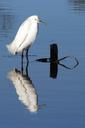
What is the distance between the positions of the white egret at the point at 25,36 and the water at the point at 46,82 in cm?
26

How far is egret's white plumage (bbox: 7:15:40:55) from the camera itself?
60.5ft

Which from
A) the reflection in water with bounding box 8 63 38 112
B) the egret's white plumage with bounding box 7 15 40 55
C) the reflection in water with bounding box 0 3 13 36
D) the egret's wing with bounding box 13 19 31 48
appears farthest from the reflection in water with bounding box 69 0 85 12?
the reflection in water with bounding box 8 63 38 112

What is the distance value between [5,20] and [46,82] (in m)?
12.4

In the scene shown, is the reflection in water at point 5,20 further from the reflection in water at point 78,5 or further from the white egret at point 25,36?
the white egret at point 25,36

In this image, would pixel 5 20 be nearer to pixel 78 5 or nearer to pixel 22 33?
pixel 78 5

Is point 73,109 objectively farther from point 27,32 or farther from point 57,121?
point 27,32

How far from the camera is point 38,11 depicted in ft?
95.3

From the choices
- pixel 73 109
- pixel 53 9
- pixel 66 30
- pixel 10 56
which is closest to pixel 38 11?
pixel 53 9

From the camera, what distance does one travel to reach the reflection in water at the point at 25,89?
43.0ft

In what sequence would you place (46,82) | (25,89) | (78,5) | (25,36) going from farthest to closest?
(78,5) < (25,36) < (46,82) < (25,89)

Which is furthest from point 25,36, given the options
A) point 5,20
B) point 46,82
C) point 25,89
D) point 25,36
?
point 5,20

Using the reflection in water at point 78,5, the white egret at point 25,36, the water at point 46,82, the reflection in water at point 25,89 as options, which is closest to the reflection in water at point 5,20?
the water at point 46,82

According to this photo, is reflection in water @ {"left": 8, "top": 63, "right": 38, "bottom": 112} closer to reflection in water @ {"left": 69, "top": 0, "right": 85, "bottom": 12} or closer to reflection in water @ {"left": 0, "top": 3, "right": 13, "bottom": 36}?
reflection in water @ {"left": 0, "top": 3, "right": 13, "bottom": 36}

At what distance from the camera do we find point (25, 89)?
14695 mm
